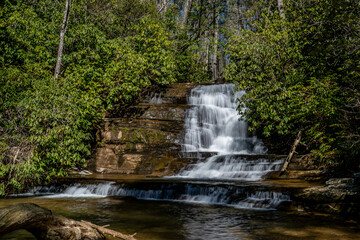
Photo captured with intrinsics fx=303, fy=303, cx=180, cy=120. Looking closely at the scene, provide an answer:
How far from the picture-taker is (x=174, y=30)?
79.6ft

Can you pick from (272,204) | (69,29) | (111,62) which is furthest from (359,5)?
(69,29)

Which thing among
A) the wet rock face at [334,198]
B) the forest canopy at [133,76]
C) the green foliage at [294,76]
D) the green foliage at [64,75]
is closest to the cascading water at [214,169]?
the wet rock face at [334,198]

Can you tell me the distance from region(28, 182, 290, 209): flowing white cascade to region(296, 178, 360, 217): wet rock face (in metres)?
0.64

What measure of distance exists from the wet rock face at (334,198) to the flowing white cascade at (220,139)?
3.52m

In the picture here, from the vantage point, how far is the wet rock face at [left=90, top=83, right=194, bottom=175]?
14530 millimetres

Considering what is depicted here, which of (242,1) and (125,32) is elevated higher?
(242,1)

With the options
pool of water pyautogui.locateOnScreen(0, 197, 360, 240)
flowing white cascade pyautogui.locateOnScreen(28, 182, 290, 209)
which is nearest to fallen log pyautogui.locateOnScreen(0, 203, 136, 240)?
pool of water pyautogui.locateOnScreen(0, 197, 360, 240)

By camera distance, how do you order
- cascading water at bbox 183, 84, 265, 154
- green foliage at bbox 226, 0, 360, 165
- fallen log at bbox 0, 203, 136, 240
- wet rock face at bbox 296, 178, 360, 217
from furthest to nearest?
cascading water at bbox 183, 84, 265, 154
green foliage at bbox 226, 0, 360, 165
wet rock face at bbox 296, 178, 360, 217
fallen log at bbox 0, 203, 136, 240

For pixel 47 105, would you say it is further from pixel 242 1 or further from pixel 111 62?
pixel 242 1

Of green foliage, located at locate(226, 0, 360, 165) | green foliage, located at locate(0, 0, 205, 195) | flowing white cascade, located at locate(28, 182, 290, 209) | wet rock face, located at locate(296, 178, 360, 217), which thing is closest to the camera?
wet rock face, located at locate(296, 178, 360, 217)

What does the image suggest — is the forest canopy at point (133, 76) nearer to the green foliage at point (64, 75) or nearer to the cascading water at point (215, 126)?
the green foliage at point (64, 75)

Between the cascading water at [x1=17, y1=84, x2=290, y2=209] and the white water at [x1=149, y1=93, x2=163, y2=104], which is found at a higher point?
the white water at [x1=149, y1=93, x2=163, y2=104]

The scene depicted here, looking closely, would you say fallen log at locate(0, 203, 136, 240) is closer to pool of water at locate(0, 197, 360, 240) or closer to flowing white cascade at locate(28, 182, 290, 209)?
pool of water at locate(0, 197, 360, 240)

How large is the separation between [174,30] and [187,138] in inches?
447
